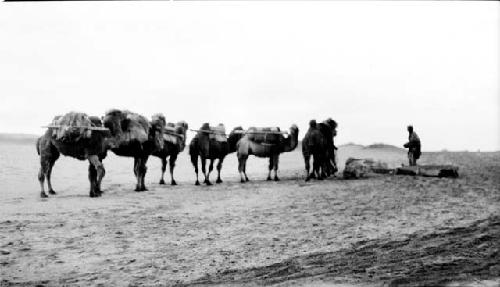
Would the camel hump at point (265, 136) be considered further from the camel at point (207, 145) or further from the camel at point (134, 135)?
the camel at point (134, 135)

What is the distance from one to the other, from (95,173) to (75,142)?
134 centimetres

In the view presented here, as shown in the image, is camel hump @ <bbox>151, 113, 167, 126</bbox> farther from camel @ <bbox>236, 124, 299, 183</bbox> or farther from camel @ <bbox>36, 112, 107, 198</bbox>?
camel @ <bbox>236, 124, 299, 183</bbox>

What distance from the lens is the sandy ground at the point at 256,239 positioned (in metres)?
7.29

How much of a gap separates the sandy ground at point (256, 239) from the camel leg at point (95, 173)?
0.38m

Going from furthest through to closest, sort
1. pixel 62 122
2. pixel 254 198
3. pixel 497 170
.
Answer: pixel 497 170 < pixel 254 198 < pixel 62 122

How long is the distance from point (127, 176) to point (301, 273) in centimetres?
1943

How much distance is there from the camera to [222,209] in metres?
13.6

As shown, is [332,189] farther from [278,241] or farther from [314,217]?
[278,241]

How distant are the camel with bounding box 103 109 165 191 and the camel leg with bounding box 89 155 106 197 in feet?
4.13

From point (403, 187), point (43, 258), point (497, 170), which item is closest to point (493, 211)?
point (403, 187)

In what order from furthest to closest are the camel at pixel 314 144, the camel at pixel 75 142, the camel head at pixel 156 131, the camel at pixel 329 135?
the camel at pixel 329 135 → the camel at pixel 314 144 → the camel head at pixel 156 131 → the camel at pixel 75 142

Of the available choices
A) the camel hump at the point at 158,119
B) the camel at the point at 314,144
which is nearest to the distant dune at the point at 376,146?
the camel at the point at 314,144

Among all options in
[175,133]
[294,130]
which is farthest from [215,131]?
[294,130]

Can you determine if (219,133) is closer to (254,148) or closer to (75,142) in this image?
(254,148)
